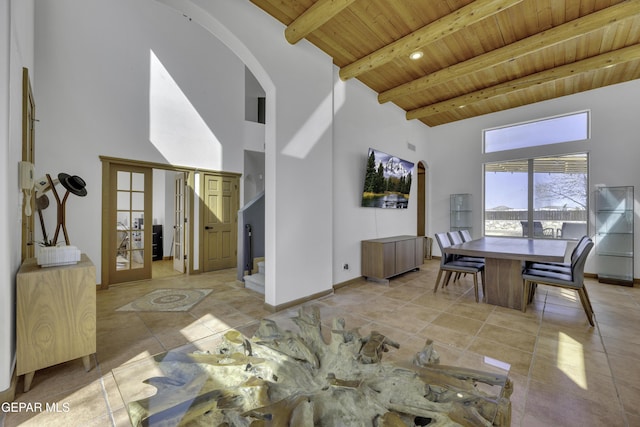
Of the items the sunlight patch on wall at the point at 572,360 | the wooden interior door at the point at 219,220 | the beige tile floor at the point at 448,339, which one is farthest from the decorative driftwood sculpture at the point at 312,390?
the wooden interior door at the point at 219,220

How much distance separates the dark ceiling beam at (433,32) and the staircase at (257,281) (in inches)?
129

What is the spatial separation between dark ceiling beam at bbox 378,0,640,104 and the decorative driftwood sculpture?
3985 mm

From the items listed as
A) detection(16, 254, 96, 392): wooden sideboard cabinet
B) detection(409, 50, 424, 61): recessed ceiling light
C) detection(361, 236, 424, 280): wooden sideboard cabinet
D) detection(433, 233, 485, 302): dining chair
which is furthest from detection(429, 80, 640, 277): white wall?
detection(16, 254, 96, 392): wooden sideboard cabinet

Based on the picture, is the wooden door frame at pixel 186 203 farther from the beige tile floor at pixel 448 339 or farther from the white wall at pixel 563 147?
the white wall at pixel 563 147

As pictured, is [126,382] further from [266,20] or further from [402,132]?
[402,132]

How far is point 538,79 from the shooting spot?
13.6 ft

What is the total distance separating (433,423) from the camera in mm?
828

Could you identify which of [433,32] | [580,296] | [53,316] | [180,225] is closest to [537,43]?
[433,32]

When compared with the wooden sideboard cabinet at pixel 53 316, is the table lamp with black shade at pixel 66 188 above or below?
above

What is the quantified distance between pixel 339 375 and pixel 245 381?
390 mm

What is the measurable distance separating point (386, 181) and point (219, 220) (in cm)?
342

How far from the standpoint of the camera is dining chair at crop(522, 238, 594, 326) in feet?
8.70

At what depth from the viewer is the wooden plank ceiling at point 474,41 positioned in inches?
111

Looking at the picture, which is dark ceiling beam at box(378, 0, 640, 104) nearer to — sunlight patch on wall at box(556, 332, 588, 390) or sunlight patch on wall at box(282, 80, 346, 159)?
sunlight patch on wall at box(282, 80, 346, 159)
